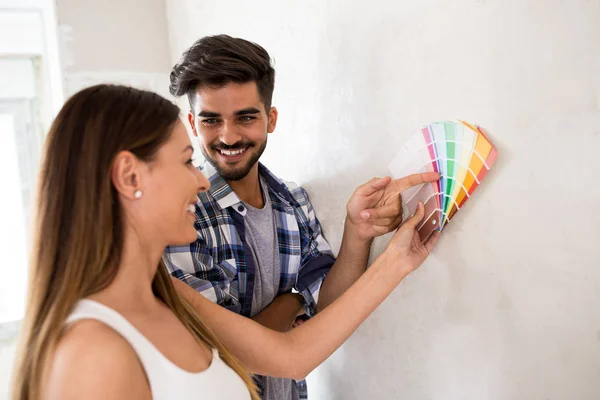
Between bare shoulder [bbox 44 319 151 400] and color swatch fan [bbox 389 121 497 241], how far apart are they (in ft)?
2.29

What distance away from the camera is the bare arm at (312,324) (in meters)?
1.25

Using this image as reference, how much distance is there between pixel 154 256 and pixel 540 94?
72 cm

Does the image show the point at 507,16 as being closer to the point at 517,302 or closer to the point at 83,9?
the point at 517,302

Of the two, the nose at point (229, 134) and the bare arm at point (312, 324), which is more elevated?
the nose at point (229, 134)

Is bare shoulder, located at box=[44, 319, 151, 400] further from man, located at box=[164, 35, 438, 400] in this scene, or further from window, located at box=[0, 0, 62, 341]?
window, located at box=[0, 0, 62, 341]

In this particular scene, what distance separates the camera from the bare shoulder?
839mm

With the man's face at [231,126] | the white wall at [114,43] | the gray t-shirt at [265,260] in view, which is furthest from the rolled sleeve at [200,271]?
the white wall at [114,43]

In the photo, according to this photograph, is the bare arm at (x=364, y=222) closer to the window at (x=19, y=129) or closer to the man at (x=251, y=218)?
the man at (x=251, y=218)

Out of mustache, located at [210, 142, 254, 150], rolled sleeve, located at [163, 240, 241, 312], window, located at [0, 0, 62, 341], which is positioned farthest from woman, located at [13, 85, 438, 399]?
window, located at [0, 0, 62, 341]

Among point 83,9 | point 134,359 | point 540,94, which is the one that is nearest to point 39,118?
point 83,9

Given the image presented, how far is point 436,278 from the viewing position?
4.50ft

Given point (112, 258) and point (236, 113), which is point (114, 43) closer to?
point (236, 113)

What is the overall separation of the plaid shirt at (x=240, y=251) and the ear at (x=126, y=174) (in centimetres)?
45

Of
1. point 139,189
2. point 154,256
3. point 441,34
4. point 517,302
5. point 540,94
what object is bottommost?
point 517,302
